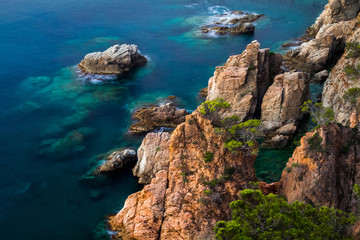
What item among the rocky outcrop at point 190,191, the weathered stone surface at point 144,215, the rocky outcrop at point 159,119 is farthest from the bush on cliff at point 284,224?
the rocky outcrop at point 159,119

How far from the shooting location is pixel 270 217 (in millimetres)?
30906

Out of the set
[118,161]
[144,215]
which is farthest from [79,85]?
[144,215]

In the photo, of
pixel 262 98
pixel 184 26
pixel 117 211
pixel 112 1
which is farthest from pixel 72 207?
pixel 112 1

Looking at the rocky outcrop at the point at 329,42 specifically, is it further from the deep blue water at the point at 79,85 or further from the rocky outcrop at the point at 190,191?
the rocky outcrop at the point at 190,191

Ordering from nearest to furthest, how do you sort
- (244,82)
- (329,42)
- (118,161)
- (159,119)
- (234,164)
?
(234,164)
(118,161)
(244,82)
(159,119)
(329,42)

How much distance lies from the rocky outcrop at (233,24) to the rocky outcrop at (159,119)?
2065 inches

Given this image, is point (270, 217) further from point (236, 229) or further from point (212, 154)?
point (212, 154)

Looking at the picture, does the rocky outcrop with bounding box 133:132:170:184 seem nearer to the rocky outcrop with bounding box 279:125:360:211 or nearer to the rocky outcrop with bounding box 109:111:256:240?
the rocky outcrop with bounding box 109:111:256:240

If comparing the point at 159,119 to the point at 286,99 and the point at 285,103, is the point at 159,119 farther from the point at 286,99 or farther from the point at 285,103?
the point at 286,99

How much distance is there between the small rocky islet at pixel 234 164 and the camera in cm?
4159

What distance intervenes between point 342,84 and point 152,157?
3738cm

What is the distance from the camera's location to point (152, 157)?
2253 inches

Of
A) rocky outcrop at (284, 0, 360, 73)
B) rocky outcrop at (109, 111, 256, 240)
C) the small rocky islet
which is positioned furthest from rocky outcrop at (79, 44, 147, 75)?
rocky outcrop at (109, 111, 256, 240)

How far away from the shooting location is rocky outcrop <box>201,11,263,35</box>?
11500 cm
